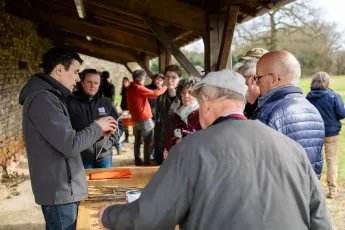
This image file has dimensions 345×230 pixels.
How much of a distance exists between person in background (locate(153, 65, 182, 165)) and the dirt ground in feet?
5.36

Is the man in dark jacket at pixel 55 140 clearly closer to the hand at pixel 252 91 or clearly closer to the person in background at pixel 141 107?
the hand at pixel 252 91

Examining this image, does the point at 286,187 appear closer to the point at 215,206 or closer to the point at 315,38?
the point at 215,206

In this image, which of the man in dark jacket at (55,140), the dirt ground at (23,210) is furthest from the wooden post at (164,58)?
the man in dark jacket at (55,140)

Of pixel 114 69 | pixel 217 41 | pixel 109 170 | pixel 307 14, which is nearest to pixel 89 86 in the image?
pixel 109 170

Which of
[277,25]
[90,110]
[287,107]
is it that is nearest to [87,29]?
[90,110]

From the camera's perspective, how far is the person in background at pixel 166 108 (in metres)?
4.13

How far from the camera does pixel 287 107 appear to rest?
1915mm

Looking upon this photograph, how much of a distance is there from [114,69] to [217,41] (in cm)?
1933

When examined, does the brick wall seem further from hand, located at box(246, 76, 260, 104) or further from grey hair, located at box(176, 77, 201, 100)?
hand, located at box(246, 76, 260, 104)

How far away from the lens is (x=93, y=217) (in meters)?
2.02

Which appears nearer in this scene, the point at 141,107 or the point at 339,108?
the point at 339,108

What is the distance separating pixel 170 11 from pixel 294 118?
8.63ft

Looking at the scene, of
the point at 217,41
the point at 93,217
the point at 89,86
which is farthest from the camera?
the point at 217,41

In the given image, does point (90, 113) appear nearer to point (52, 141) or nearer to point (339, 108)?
point (52, 141)
